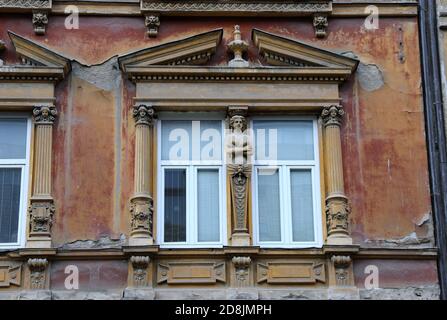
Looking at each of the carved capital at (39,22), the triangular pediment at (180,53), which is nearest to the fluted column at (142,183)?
the triangular pediment at (180,53)

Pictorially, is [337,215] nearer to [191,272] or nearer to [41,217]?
[191,272]

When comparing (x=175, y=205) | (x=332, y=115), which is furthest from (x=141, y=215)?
(x=332, y=115)

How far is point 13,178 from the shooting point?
37.4 feet

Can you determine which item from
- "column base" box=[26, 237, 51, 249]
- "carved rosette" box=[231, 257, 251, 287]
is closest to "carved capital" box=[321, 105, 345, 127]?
"carved rosette" box=[231, 257, 251, 287]

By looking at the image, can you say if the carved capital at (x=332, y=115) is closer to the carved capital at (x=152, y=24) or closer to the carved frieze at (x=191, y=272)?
the carved frieze at (x=191, y=272)

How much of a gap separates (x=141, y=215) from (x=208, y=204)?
0.86 meters

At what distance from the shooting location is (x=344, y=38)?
12023 millimetres

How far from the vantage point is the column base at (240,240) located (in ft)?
36.1

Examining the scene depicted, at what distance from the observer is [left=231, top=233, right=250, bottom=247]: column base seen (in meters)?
11.0

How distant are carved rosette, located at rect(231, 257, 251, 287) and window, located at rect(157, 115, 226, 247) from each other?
17.3 inches

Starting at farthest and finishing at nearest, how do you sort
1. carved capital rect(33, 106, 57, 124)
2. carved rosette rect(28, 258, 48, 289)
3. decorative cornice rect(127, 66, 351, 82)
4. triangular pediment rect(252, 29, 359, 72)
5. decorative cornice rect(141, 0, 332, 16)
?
decorative cornice rect(141, 0, 332, 16), triangular pediment rect(252, 29, 359, 72), decorative cornice rect(127, 66, 351, 82), carved capital rect(33, 106, 57, 124), carved rosette rect(28, 258, 48, 289)

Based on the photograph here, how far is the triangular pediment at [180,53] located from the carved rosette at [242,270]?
254 centimetres

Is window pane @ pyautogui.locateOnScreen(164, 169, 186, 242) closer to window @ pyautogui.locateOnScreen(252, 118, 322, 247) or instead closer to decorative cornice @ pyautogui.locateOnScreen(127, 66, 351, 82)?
window @ pyautogui.locateOnScreen(252, 118, 322, 247)
